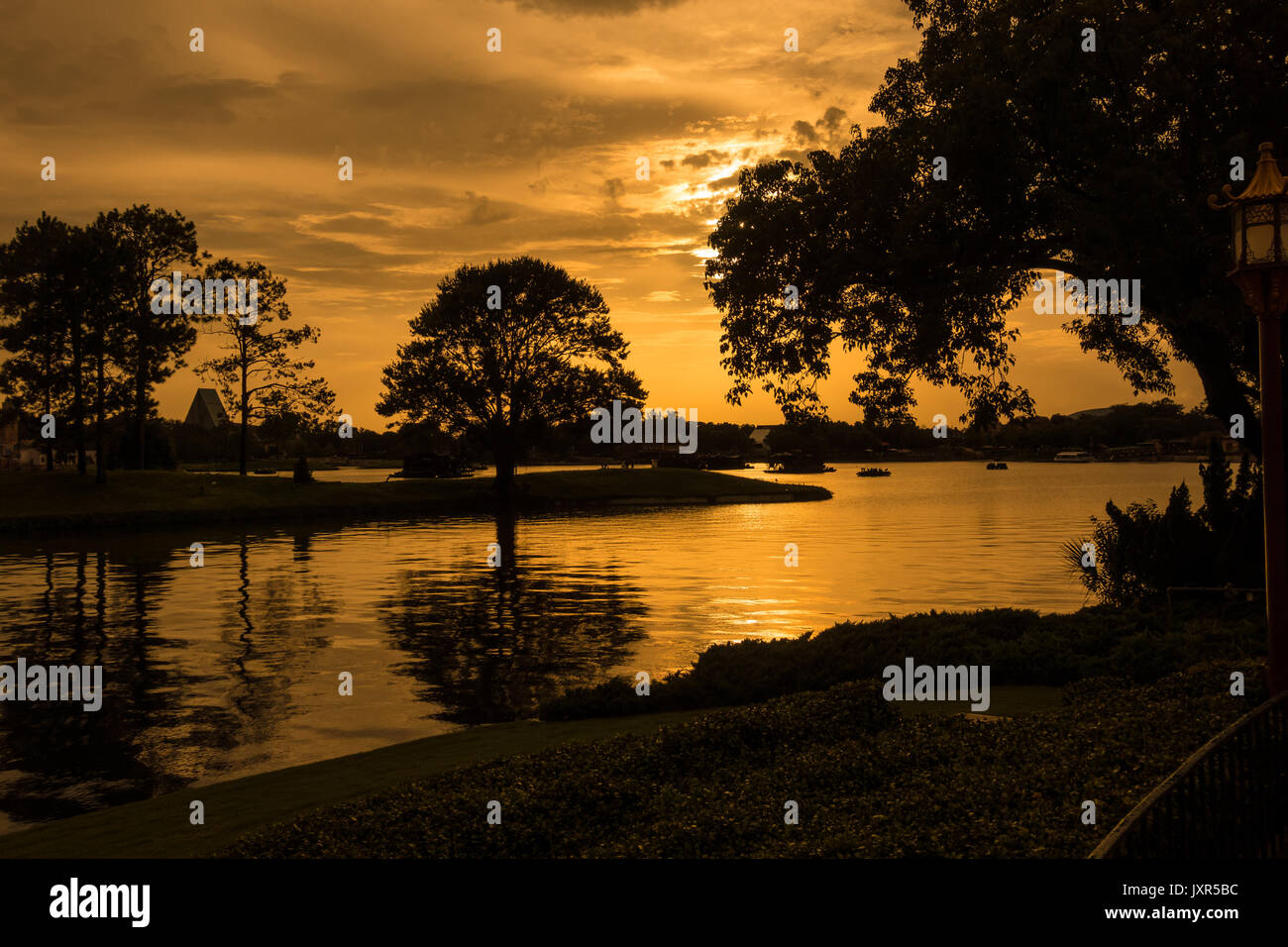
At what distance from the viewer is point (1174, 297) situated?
18109 millimetres

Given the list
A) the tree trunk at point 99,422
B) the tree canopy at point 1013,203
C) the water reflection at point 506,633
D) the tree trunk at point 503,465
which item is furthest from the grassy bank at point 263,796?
the tree trunk at point 503,465

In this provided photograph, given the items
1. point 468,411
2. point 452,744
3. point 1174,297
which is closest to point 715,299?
point 1174,297

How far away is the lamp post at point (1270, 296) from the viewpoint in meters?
10.5

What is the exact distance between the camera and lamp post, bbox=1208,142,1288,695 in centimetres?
1045

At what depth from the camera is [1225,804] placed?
7.40 metres

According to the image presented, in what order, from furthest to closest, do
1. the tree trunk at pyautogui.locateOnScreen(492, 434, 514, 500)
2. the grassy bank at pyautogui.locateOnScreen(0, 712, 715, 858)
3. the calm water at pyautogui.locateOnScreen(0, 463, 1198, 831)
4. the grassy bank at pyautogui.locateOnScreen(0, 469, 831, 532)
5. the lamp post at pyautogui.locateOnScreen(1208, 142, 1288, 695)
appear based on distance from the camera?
the tree trunk at pyautogui.locateOnScreen(492, 434, 514, 500), the grassy bank at pyautogui.locateOnScreen(0, 469, 831, 532), the calm water at pyautogui.locateOnScreen(0, 463, 1198, 831), the lamp post at pyautogui.locateOnScreen(1208, 142, 1288, 695), the grassy bank at pyautogui.locateOnScreen(0, 712, 715, 858)

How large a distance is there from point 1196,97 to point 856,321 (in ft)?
24.9

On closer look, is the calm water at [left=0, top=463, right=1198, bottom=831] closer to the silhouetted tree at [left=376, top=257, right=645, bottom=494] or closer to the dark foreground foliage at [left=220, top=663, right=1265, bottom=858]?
the dark foreground foliage at [left=220, top=663, right=1265, bottom=858]

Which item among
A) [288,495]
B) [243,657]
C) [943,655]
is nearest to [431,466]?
[288,495]

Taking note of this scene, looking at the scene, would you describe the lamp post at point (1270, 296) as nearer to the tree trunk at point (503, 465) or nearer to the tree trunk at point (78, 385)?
the tree trunk at point (78, 385)

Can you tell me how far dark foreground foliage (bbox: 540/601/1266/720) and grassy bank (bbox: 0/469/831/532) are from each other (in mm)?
50168

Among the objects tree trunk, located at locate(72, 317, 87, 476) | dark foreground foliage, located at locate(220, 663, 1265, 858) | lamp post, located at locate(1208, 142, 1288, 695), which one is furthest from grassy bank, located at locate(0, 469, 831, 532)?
lamp post, located at locate(1208, 142, 1288, 695)
